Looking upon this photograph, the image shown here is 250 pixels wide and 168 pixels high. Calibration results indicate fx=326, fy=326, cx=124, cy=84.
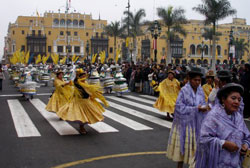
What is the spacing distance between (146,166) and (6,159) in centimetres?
264

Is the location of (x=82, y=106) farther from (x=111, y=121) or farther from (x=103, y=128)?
(x=111, y=121)

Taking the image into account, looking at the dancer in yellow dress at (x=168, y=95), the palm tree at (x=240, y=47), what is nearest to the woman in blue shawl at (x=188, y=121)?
the dancer in yellow dress at (x=168, y=95)

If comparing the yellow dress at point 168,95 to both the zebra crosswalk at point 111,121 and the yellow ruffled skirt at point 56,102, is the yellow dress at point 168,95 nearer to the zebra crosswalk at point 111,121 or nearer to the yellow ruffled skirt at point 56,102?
the zebra crosswalk at point 111,121

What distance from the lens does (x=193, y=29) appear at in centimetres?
8825

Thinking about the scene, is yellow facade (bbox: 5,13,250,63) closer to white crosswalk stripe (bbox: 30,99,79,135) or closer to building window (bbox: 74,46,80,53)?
building window (bbox: 74,46,80,53)

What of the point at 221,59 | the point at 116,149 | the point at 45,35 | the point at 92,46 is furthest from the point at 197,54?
the point at 116,149

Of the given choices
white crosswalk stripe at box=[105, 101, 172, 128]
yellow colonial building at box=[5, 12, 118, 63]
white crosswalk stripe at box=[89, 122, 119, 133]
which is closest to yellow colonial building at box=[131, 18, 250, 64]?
yellow colonial building at box=[5, 12, 118, 63]

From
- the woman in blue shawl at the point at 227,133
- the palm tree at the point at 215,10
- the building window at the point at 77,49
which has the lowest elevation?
the woman in blue shawl at the point at 227,133

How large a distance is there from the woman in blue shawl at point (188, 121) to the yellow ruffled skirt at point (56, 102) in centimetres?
623

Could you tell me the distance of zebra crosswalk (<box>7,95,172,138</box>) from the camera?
8.81 metres

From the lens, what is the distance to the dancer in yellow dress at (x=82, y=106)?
821 cm

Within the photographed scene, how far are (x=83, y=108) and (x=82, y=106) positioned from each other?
0.06 meters

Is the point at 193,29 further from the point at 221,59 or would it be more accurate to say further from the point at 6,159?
the point at 6,159

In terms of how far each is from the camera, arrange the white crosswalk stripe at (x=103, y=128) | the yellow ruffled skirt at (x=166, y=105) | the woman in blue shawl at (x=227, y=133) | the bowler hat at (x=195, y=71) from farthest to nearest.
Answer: the yellow ruffled skirt at (x=166, y=105) → the white crosswalk stripe at (x=103, y=128) → the bowler hat at (x=195, y=71) → the woman in blue shawl at (x=227, y=133)
